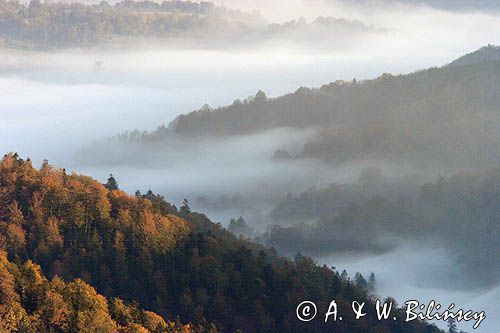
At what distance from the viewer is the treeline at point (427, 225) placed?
16512 centimetres

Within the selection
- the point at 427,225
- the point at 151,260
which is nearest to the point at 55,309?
the point at 151,260

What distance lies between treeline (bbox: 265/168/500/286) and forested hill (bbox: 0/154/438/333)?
73.5 metres

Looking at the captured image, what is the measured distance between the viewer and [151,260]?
79.8 metres

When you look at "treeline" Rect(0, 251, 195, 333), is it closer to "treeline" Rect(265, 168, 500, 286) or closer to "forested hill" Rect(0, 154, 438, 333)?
"forested hill" Rect(0, 154, 438, 333)

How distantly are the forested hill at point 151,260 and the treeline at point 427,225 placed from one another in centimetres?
7354

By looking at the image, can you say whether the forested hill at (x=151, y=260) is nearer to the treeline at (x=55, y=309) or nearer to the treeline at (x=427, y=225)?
the treeline at (x=55, y=309)

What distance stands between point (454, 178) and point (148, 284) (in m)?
131

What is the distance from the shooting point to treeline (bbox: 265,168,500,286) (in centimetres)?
16512

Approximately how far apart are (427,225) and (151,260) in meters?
107

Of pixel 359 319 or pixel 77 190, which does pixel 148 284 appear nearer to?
pixel 77 190

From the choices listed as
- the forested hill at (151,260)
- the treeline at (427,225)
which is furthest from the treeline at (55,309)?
the treeline at (427,225)

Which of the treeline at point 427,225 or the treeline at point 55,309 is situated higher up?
the treeline at point 55,309

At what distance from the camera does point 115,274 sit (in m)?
77.4

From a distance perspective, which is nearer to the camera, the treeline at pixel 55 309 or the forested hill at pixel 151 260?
the treeline at pixel 55 309
